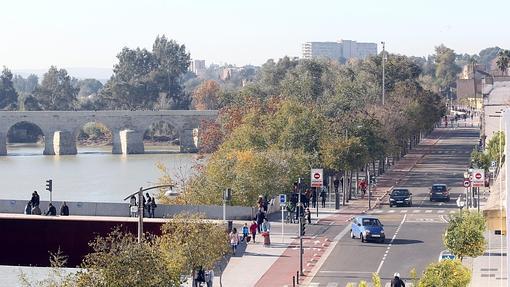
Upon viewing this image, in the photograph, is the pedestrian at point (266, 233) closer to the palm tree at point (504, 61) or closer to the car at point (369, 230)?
the car at point (369, 230)

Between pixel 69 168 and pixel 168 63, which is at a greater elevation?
pixel 168 63

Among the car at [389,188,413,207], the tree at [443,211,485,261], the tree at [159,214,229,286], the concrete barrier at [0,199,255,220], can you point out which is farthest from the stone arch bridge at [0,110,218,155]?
the tree at [159,214,229,286]

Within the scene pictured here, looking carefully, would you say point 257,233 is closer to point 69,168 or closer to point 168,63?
point 69,168

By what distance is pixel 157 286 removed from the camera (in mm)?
29906

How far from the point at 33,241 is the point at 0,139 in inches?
3932

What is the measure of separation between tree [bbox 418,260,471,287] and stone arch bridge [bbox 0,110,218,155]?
363 ft

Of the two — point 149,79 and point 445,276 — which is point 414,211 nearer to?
point 445,276

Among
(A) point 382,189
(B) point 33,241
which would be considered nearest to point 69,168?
(A) point 382,189

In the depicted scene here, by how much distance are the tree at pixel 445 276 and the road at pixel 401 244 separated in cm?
1020

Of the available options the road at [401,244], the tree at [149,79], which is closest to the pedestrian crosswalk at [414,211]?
the road at [401,244]

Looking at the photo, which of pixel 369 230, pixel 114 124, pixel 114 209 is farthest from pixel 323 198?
pixel 114 124

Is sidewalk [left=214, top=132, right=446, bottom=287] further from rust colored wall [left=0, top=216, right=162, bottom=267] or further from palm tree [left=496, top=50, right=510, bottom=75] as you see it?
palm tree [left=496, top=50, right=510, bottom=75]

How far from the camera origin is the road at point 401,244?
43.8 m

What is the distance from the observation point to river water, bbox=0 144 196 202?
88.1 meters
